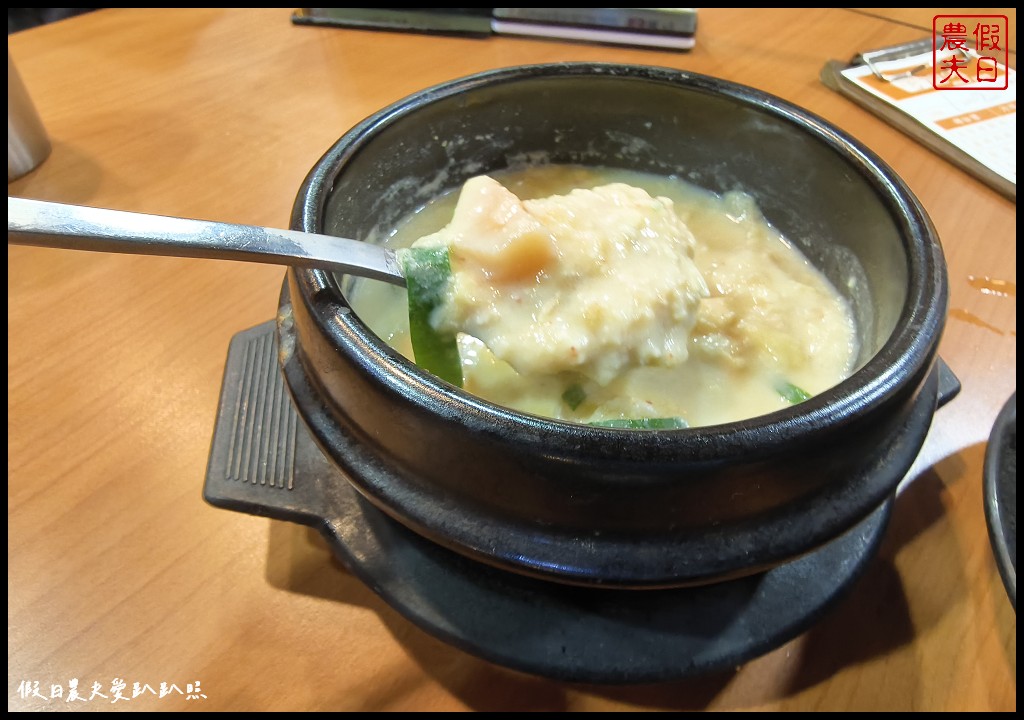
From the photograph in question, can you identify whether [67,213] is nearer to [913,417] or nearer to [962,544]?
[913,417]

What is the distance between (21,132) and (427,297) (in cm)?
145

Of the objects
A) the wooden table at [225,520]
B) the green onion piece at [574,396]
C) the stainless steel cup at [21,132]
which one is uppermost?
the stainless steel cup at [21,132]

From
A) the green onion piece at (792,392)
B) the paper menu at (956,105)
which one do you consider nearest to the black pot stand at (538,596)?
the green onion piece at (792,392)

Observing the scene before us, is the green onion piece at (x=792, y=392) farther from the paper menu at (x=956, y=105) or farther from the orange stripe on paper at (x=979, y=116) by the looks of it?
the orange stripe on paper at (x=979, y=116)

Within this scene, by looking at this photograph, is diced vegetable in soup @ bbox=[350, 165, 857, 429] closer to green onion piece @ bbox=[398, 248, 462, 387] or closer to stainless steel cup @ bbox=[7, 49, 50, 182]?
green onion piece @ bbox=[398, 248, 462, 387]

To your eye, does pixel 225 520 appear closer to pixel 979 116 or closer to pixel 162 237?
pixel 162 237

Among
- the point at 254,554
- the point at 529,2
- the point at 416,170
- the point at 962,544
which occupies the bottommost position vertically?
the point at 962,544

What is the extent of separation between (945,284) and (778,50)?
5.94 feet

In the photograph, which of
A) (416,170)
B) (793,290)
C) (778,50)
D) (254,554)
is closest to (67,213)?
(254,554)

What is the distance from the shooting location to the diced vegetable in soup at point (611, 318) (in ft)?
2.72

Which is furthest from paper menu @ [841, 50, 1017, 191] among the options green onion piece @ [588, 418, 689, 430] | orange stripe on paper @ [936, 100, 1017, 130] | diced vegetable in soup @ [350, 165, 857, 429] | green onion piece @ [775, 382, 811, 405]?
green onion piece @ [588, 418, 689, 430]

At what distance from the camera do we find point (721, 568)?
0.68 meters

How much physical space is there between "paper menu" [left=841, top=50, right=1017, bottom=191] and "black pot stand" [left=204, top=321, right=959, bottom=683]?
1.20 metres

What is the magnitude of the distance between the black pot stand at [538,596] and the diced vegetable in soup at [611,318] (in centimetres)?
22
